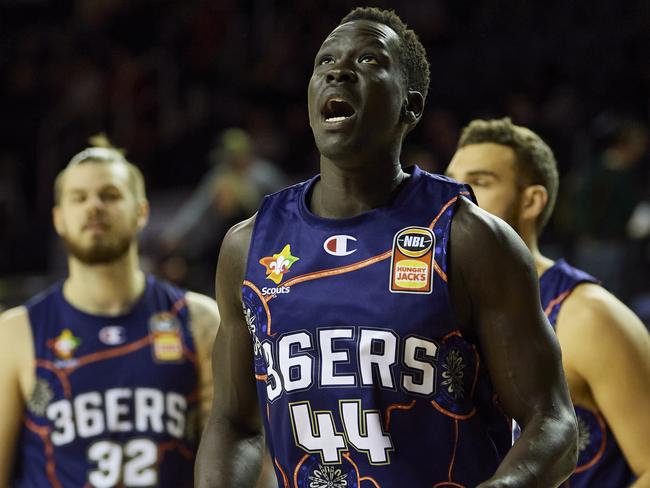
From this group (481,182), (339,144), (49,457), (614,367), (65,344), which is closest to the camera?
(339,144)

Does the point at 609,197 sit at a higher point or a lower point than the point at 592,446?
higher

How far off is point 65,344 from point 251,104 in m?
6.66

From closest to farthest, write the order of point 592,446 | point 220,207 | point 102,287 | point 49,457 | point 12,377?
point 592,446 < point 49,457 < point 12,377 < point 102,287 < point 220,207

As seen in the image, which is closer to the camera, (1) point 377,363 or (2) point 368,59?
(1) point 377,363

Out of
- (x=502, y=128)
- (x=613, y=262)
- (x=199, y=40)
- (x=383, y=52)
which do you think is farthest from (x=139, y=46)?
(x=383, y=52)

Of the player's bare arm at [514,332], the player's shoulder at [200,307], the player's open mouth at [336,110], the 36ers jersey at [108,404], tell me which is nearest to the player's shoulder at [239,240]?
the player's open mouth at [336,110]

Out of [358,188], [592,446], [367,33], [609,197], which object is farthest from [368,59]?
[609,197]

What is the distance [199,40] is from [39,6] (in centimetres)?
294

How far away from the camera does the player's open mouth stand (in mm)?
2725

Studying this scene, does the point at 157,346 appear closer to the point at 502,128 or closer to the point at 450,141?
the point at 502,128

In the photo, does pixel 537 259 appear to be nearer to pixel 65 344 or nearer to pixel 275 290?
pixel 275 290

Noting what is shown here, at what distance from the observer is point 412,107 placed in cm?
291

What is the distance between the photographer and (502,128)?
4.20 metres

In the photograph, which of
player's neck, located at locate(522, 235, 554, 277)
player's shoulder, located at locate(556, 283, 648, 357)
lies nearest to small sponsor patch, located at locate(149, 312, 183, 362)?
player's neck, located at locate(522, 235, 554, 277)
